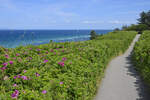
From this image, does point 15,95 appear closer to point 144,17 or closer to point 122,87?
point 122,87

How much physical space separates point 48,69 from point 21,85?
0.70m

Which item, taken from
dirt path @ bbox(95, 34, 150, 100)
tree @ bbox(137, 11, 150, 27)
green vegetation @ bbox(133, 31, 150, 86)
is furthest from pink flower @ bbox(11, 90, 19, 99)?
tree @ bbox(137, 11, 150, 27)

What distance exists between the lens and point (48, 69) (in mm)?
2562

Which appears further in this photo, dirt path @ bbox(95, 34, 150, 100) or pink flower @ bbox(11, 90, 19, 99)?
dirt path @ bbox(95, 34, 150, 100)

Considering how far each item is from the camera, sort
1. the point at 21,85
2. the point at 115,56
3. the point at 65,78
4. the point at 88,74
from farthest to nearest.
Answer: the point at 115,56 → the point at 88,74 → the point at 65,78 → the point at 21,85

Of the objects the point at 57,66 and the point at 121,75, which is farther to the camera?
the point at 121,75

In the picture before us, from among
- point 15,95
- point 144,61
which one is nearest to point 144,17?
point 144,61

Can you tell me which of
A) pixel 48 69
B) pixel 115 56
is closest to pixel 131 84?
pixel 48 69

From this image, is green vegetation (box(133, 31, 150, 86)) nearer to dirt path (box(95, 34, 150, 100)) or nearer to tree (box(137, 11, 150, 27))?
dirt path (box(95, 34, 150, 100))

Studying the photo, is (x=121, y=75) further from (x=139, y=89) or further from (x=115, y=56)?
Answer: (x=115, y=56)

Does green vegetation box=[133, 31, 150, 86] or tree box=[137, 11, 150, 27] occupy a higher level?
tree box=[137, 11, 150, 27]

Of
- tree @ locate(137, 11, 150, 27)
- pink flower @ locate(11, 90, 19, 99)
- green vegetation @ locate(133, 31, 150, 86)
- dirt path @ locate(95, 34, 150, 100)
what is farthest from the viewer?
tree @ locate(137, 11, 150, 27)

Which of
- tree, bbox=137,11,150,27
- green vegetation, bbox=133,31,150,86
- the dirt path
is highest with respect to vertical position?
tree, bbox=137,11,150,27

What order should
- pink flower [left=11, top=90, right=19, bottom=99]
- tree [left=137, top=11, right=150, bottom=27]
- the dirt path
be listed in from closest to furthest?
pink flower [left=11, top=90, right=19, bottom=99] < the dirt path < tree [left=137, top=11, right=150, bottom=27]
